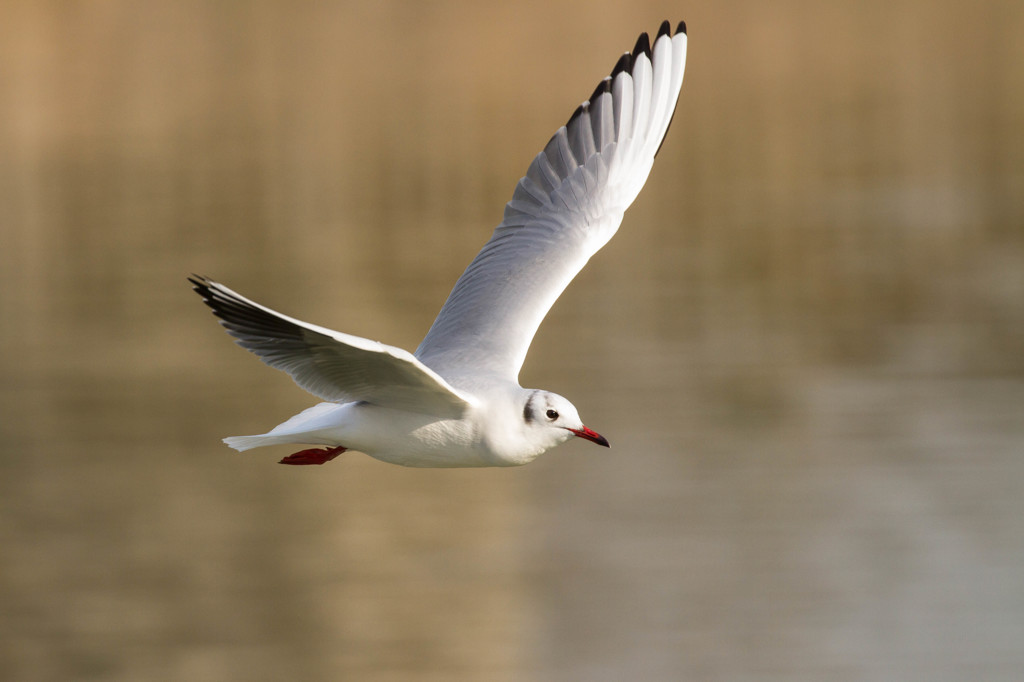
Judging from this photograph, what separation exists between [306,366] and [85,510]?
Result: 3728 mm

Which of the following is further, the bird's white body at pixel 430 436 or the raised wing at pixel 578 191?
the raised wing at pixel 578 191

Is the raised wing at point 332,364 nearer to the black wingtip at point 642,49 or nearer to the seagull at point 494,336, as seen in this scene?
the seagull at point 494,336

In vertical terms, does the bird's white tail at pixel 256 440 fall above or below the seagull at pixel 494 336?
below

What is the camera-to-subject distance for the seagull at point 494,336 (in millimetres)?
3822

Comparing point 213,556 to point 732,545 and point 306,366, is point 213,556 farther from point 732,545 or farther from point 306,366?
point 306,366

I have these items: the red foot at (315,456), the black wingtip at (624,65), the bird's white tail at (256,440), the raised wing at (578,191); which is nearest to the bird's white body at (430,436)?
the bird's white tail at (256,440)

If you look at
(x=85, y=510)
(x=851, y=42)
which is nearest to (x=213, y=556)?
(x=85, y=510)

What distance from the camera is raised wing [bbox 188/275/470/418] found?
365cm

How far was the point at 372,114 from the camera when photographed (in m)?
9.97

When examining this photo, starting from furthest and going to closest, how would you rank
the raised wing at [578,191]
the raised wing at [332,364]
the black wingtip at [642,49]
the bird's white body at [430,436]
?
the black wingtip at [642,49], the raised wing at [578,191], the bird's white body at [430,436], the raised wing at [332,364]

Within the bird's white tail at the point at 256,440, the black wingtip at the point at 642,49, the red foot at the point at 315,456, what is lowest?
the red foot at the point at 315,456

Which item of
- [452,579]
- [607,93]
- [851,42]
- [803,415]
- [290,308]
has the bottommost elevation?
[452,579]

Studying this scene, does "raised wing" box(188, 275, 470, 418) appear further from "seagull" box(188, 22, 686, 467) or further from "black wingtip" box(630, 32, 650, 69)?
"black wingtip" box(630, 32, 650, 69)

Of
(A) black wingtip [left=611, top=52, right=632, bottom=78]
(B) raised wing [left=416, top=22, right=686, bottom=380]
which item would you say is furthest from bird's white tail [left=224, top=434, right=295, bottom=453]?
(A) black wingtip [left=611, top=52, right=632, bottom=78]
